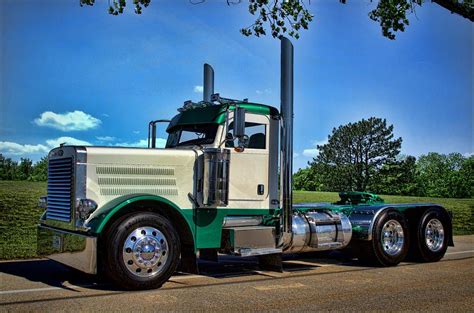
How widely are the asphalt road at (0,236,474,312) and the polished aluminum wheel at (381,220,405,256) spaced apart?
465mm

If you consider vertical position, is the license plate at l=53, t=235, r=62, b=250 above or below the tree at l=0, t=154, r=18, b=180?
below

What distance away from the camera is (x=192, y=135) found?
28.9ft

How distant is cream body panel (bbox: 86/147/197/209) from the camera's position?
24.6 feet

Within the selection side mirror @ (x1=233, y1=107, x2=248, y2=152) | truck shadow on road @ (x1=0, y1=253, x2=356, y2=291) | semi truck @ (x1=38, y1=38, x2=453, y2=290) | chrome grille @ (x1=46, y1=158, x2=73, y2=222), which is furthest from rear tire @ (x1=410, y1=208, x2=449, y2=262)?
chrome grille @ (x1=46, y1=158, x2=73, y2=222)

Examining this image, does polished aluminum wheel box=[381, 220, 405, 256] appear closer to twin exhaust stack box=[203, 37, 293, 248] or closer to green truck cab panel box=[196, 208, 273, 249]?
twin exhaust stack box=[203, 37, 293, 248]

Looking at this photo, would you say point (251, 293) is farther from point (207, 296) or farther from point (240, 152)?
point (240, 152)

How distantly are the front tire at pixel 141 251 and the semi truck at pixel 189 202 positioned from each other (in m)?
0.01

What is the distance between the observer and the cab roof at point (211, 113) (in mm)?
8484

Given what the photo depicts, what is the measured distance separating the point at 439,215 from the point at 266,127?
5.10m

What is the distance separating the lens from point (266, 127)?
29.0ft

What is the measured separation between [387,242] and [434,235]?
1.48 meters

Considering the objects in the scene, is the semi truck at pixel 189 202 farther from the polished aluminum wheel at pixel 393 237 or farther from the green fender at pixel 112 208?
the polished aluminum wheel at pixel 393 237

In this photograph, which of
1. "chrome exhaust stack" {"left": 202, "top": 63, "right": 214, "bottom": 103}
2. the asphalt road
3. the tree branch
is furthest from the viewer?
the tree branch

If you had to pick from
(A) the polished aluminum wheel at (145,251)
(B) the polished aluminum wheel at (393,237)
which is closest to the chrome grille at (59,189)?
(A) the polished aluminum wheel at (145,251)
